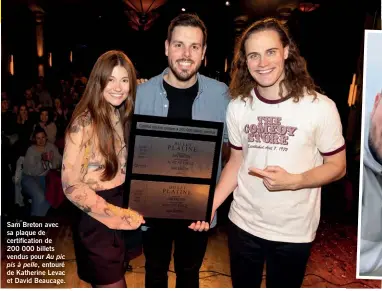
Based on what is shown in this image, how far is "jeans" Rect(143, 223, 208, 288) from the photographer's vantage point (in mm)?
2180

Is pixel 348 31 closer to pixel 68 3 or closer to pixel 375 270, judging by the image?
pixel 375 270

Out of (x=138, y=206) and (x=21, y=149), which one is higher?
(x=21, y=149)

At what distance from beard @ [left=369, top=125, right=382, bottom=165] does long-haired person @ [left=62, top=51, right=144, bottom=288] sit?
4.19 ft

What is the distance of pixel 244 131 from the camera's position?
1975 mm

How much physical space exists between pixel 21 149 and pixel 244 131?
4.66 ft

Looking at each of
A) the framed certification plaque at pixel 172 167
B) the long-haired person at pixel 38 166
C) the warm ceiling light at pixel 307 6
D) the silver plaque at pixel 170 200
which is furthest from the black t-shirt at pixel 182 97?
the long-haired person at pixel 38 166

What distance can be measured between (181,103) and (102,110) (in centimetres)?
38

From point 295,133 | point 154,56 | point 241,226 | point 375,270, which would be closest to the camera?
point 295,133

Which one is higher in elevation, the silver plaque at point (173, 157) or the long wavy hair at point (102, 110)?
the long wavy hair at point (102, 110)

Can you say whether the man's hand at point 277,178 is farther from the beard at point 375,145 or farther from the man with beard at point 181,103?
A: the beard at point 375,145

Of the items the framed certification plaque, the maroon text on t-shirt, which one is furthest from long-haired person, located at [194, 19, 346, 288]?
the framed certification plaque

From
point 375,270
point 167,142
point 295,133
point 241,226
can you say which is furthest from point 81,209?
point 375,270

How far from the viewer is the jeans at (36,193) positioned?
2.64m

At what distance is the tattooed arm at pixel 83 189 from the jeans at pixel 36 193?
74cm
